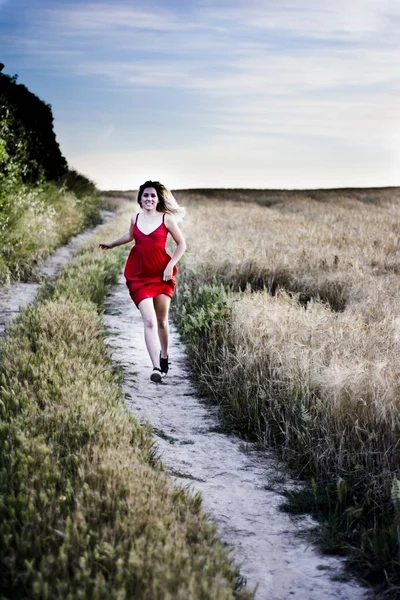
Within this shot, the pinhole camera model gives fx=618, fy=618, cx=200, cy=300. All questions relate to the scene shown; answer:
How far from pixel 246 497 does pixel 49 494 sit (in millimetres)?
1211

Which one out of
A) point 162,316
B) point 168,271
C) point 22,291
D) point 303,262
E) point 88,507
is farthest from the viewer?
point 22,291

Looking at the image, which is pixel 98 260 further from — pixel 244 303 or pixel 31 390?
pixel 31 390

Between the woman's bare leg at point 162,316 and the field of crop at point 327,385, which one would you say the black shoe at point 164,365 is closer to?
the woman's bare leg at point 162,316

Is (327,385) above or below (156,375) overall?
above

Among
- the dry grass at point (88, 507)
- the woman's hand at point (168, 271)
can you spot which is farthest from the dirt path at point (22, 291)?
the dry grass at point (88, 507)

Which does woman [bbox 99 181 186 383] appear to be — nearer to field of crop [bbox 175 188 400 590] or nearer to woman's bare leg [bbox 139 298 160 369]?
woman's bare leg [bbox 139 298 160 369]

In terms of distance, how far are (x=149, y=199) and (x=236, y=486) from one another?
9.19 feet

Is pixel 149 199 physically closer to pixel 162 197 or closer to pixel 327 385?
pixel 162 197

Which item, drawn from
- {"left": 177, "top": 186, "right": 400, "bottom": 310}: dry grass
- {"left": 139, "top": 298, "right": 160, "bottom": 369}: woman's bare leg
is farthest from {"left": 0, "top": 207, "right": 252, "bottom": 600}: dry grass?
{"left": 177, "top": 186, "right": 400, "bottom": 310}: dry grass

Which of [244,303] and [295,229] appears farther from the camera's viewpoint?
[295,229]

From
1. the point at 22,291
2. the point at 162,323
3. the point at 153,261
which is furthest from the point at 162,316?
the point at 22,291

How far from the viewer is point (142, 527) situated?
8.54 ft

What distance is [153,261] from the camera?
550cm

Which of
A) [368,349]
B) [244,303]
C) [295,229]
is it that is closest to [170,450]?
[368,349]
